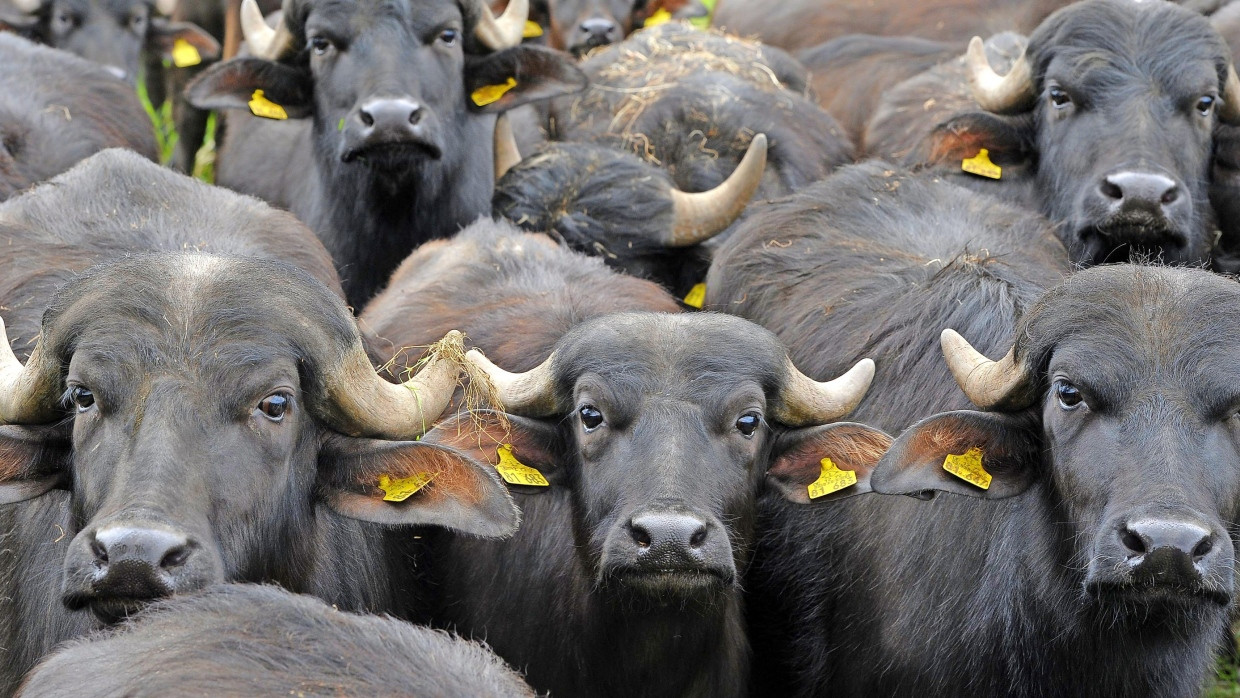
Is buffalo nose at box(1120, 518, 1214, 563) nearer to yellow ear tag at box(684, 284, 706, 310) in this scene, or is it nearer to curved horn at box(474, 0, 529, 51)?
yellow ear tag at box(684, 284, 706, 310)

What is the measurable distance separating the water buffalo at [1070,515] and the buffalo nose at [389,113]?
125 inches

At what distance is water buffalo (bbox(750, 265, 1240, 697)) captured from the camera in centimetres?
454

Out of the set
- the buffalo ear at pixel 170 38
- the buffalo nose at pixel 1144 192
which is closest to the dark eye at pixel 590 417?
the buffalo nose at pixel 1144 192

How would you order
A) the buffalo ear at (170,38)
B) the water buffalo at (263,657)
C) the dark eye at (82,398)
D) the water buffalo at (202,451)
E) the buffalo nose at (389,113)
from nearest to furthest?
the water buffalo at (263,657), the water buffalo at (202,451), the dark eye at (82,398), the buffalo nose at (389,113), the buffalo ear at (170,38)

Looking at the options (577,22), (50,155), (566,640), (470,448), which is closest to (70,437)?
(470,448)

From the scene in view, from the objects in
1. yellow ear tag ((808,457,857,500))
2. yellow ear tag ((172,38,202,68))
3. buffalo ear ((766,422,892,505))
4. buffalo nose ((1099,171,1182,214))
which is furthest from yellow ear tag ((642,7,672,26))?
yellow ear tag ((808,457,857,500))

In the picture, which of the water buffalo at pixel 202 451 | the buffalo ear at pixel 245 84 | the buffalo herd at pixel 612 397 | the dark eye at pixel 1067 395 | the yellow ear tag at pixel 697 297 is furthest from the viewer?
the buffalo ear at pixel 245 84

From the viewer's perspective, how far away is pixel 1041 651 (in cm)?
507

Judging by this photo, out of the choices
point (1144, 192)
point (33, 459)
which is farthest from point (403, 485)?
point (1144, 192)

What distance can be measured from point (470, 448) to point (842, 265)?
206cm

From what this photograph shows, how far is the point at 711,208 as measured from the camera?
26.1 feet

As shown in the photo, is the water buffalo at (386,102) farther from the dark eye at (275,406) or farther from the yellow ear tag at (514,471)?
the dark eye at (275,406)

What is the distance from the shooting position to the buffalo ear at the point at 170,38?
428 inches

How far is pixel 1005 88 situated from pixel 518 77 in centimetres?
253
